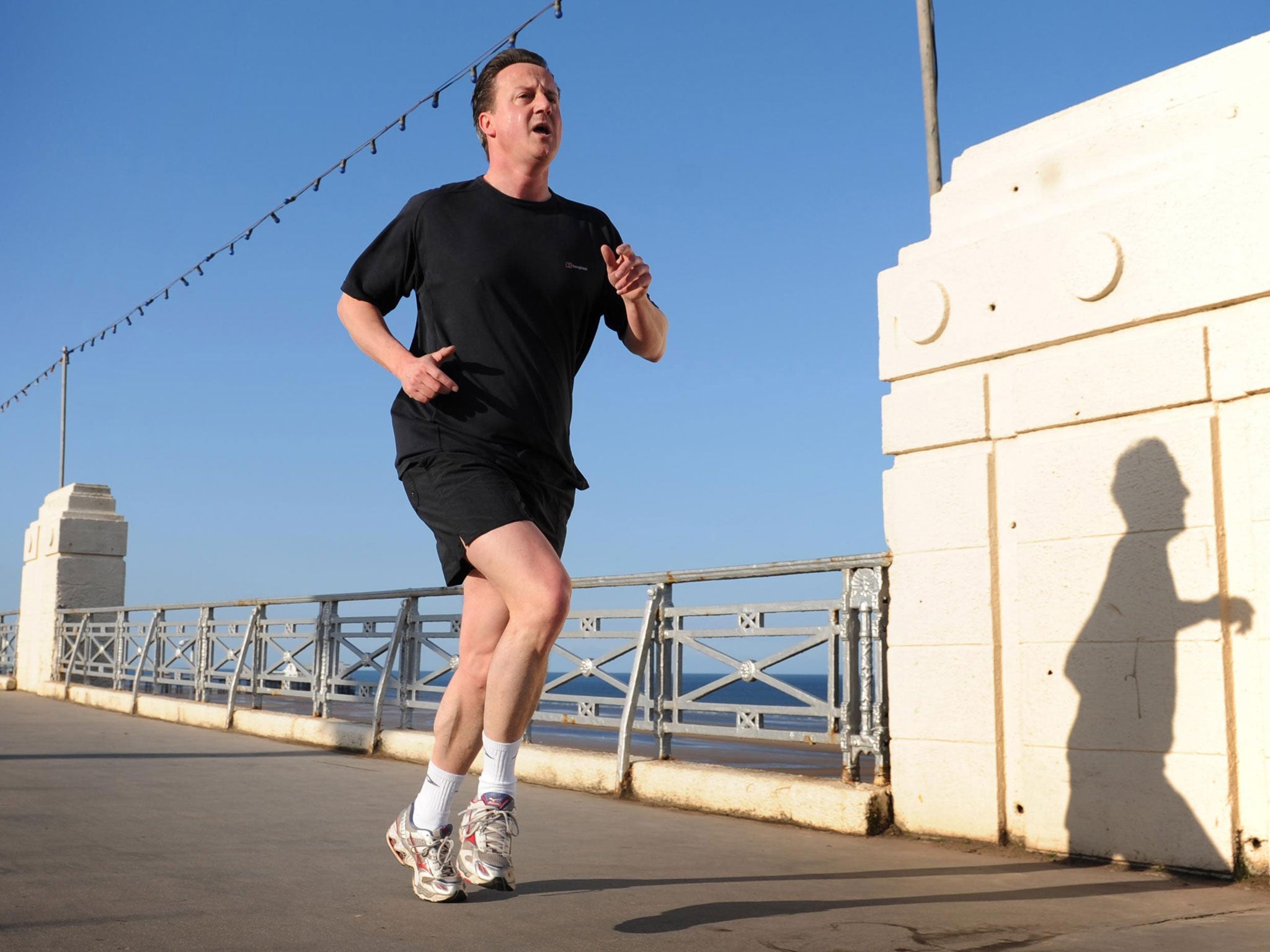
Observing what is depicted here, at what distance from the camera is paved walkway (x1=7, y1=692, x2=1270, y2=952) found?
8.66 feet

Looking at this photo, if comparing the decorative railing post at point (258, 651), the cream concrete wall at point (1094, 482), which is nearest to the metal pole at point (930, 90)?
the cream concrete wall at point (1094, 482)

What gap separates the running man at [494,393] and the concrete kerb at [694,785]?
1708 mm

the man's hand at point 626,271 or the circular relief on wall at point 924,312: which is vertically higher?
the circular relief on wall at point 924,312

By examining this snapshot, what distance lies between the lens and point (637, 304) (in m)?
3.14

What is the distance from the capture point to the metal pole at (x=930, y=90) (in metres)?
5.66

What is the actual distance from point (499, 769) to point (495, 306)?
42.9 inches

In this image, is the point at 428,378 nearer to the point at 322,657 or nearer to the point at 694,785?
the point at 694,785

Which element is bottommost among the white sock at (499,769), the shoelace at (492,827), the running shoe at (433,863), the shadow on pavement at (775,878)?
the shadow on pavement at (775,878)

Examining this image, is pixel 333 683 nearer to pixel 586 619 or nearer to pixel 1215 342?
pixel 586 619

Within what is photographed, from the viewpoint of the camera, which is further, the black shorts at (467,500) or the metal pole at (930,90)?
the metal pole at (930,90)

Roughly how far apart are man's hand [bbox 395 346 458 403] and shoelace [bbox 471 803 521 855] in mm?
950

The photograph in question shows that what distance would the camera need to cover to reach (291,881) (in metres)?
3.22

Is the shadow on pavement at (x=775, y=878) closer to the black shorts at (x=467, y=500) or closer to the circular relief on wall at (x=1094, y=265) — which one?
the black shorts at (x=467, y=500)

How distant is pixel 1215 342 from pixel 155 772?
5.02 meters
